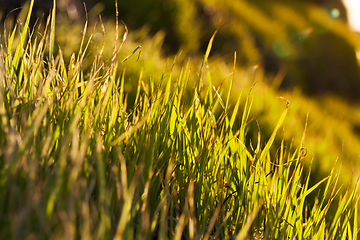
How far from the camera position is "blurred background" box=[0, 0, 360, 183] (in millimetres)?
1912

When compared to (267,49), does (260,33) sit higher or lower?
higher

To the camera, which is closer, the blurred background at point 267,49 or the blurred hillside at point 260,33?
the blurred background at point 267,49

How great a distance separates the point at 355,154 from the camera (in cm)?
219

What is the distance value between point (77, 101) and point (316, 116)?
2510 mm

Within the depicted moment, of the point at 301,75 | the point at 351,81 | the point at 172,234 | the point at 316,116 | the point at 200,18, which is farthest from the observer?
the point at 351,81

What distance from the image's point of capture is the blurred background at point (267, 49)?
191cm

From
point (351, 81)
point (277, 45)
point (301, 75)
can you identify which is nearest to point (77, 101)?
point (277, 45)

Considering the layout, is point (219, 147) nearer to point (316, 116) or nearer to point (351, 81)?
point (316, 116)

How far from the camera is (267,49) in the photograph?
189 inches

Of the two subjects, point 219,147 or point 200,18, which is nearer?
point 219,147

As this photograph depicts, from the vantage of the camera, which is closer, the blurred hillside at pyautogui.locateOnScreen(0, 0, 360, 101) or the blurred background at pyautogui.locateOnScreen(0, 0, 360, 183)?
the blurred background at pyautogui.locateOnScreen(0, 0, 360, 183)

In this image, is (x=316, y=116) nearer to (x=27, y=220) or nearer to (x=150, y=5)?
(x=150, y=5)

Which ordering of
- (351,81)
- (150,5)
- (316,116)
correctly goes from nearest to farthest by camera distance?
(316,116), (150,5), (351,81)

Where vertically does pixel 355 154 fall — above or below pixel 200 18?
below
